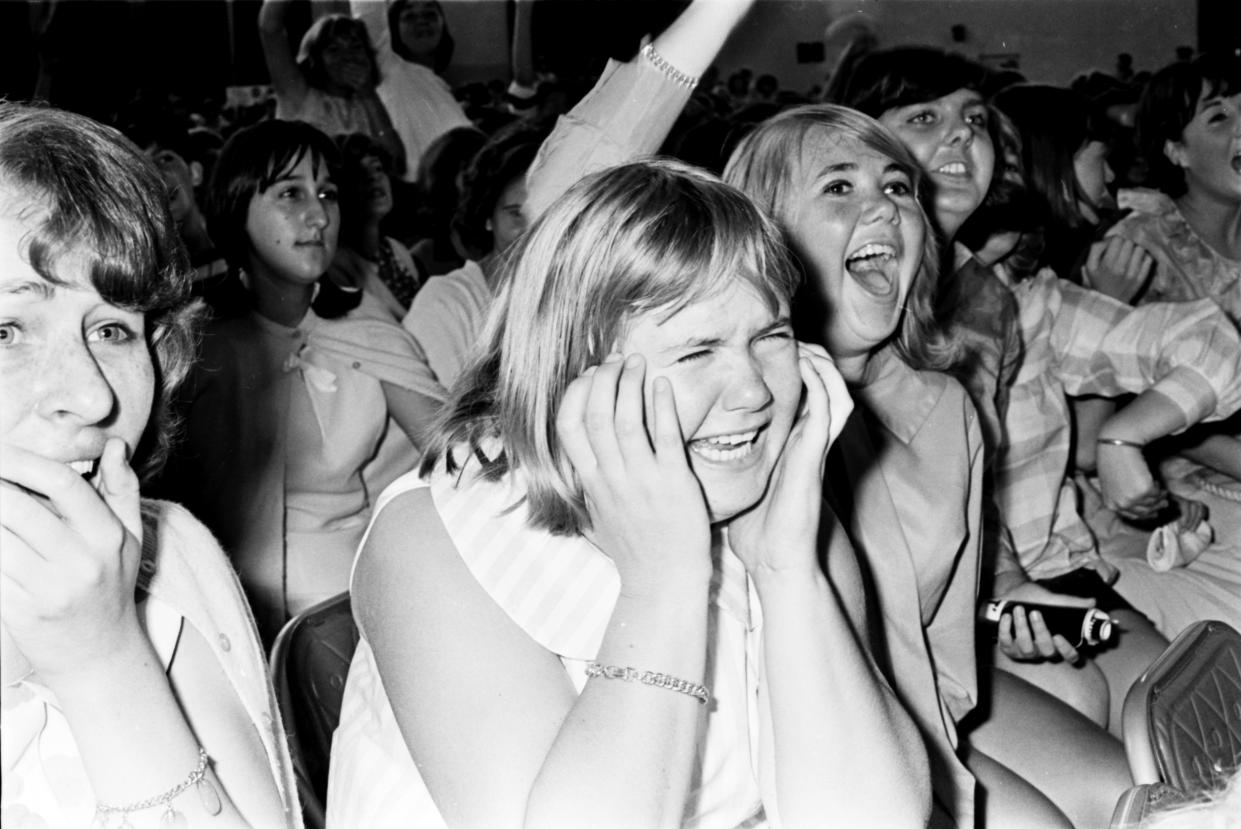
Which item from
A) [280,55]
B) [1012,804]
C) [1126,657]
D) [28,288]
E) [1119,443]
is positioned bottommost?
[1126,657]

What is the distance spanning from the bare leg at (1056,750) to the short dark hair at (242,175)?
1.72 metres

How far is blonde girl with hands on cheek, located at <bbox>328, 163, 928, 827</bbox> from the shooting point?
3.66ft

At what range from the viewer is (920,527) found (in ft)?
6.07

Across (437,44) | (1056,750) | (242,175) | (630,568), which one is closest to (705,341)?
(630,568)

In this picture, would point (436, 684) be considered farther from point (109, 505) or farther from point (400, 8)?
point (400, 8)

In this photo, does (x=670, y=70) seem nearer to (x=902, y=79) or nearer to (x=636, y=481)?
(x=902, y=79)

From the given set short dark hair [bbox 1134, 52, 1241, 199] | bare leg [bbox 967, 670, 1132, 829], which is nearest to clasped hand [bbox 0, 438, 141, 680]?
bare leg [bbox 967, 670, 1132, 829]

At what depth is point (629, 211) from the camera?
1223mm

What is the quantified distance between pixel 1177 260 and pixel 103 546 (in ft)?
9.43

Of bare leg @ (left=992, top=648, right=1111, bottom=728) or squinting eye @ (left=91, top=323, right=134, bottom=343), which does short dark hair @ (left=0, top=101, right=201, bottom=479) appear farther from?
bare leg @ (left=992, top=648, right=1111, bottom=728)

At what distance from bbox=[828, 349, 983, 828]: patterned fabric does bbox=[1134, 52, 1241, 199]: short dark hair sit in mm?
1631

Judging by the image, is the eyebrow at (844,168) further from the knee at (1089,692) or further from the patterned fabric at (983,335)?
the knee at (1089,692)

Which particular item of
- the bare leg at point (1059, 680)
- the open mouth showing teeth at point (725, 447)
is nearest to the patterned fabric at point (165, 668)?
the open mouth showing teeth at point (725, 447)

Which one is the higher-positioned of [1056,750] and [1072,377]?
[1072,377]
